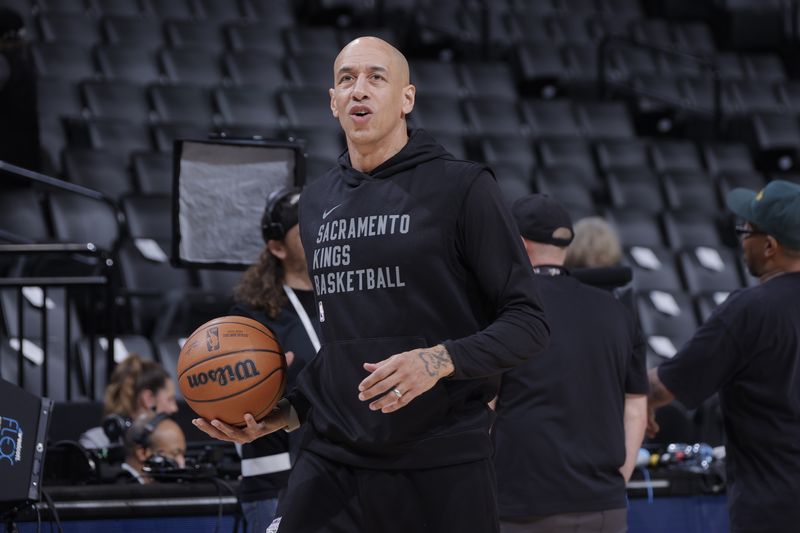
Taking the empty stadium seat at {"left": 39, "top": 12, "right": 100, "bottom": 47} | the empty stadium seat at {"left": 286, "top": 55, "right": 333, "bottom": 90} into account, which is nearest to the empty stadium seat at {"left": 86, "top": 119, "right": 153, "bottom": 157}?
the empty stadium seat at {"left": 39, "top": 12, "right": 100, "bottom": 47}

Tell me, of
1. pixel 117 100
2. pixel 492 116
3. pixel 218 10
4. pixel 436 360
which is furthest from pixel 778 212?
pixel 218 10

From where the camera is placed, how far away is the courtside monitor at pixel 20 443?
362cm

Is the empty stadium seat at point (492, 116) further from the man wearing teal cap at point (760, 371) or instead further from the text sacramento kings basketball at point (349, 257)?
the text sacramento kings basketball at point (349, 257)

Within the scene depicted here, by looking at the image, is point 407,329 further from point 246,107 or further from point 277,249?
point 246,107

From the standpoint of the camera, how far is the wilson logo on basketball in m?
2.97

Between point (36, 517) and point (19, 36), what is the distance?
13.4 ft

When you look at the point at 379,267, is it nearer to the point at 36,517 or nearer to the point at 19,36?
the point at 36,517

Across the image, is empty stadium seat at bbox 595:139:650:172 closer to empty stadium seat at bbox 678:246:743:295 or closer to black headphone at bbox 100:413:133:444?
empty stadium seat at bbox 678:246:743:295

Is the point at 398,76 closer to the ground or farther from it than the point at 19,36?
closer to the ground

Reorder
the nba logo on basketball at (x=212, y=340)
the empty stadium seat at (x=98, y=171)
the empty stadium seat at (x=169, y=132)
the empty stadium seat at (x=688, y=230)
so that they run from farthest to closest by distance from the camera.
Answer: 1. the empty stadium seat at (x=688, y=230)
2. the empty stadium seat at (x=169, y=132)
3. the empty stadium seat at (x=98, y=171)
4. the nba logo on basketball at (x=212, y=340)

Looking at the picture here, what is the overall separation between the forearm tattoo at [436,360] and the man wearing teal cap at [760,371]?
5.24 feet

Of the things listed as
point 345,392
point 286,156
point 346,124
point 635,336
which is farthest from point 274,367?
point 286,156

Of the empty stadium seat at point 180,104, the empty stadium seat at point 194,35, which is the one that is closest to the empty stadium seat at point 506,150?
the empty stadium seat at point 180,104

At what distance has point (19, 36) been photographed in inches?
297
